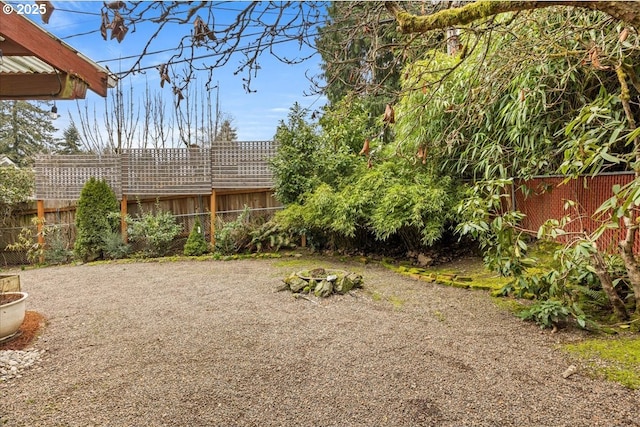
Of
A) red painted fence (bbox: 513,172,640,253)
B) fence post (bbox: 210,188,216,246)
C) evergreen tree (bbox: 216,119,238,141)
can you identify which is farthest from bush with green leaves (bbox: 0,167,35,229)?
red painted fence (bbox: 513,172,640,253)

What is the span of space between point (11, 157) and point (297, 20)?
11799mm

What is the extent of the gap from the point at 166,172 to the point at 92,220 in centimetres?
160

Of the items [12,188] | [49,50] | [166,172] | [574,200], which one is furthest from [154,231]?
[574,200]

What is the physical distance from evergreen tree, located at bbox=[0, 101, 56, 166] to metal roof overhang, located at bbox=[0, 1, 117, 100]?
508 centimetres

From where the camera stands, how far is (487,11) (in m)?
1.23

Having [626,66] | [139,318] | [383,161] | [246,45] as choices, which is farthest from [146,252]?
[626,66]

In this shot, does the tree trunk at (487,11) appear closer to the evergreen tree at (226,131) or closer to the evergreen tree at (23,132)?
the evergreen tree at (23,132)

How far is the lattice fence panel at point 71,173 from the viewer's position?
7.05 m

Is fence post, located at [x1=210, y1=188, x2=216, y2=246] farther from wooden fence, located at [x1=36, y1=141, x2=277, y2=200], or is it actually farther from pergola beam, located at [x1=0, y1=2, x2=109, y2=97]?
pergola beam, located at [x1=0, y1=2, x2=109, y2=97]

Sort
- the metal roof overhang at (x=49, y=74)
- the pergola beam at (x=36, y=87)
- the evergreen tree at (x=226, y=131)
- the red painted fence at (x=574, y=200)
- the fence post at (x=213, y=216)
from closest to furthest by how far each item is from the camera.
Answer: the metal roof overhang at (x=49, y=74) → the pergola beam at (x=36, y=87) → the red painted fence at (x=574, y=200) → the fence post at (x=213, y=216) → the evergreen tree at (x=226, y=131)

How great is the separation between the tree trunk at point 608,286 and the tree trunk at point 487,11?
188cm

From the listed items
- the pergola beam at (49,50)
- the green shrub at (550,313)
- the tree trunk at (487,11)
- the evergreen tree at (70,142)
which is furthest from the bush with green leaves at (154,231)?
the tree trunk at (487,11)

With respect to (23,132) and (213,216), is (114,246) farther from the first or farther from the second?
(23,132)

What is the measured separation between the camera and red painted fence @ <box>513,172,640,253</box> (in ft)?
10.6
